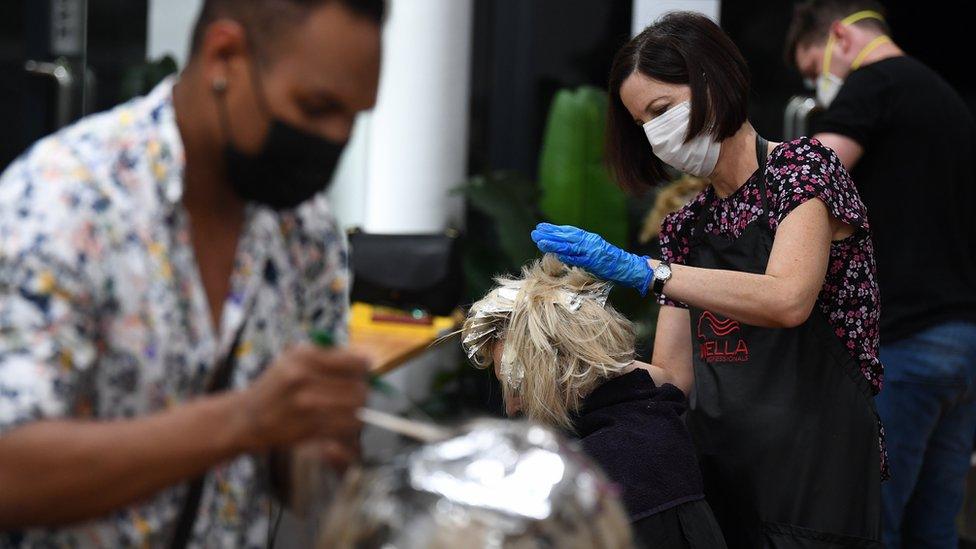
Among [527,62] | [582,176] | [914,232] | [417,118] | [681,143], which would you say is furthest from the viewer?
[527,62]

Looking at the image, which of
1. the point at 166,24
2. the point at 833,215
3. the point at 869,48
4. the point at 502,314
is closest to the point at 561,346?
the point at 502,314

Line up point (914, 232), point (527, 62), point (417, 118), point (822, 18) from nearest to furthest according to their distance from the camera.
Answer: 1. point (914, 232)
2. point (822, 18)
3. point (417, 118)
4. point (527, 62)

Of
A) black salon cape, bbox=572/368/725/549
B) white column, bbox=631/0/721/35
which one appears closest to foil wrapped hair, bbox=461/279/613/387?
black salon cape, bbox=572/368/725/549

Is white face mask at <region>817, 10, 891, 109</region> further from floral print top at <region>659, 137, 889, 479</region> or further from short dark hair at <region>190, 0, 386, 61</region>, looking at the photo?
short dark hair at <region>190, 0, 386, 61</region>

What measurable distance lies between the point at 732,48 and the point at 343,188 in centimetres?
331

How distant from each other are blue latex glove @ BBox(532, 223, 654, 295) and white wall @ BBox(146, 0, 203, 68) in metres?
2.09

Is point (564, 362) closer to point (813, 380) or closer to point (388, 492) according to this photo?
point (813, 380)

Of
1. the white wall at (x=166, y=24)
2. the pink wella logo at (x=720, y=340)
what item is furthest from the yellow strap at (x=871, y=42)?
the white wall at (x=166, y=24)

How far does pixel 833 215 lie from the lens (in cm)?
207

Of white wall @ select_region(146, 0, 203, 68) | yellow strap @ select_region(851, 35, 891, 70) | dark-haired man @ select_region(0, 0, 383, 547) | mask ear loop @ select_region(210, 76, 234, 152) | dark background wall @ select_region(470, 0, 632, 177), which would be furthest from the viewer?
dark background wall @ select_region(470, 0, 632, 177)

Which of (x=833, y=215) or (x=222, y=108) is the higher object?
(x=222, y=108)

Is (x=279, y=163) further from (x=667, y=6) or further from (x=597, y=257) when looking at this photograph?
(x=667, y=6)

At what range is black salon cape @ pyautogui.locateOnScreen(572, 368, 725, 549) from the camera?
80.3 inches

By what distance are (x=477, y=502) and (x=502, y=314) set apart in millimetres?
1192
